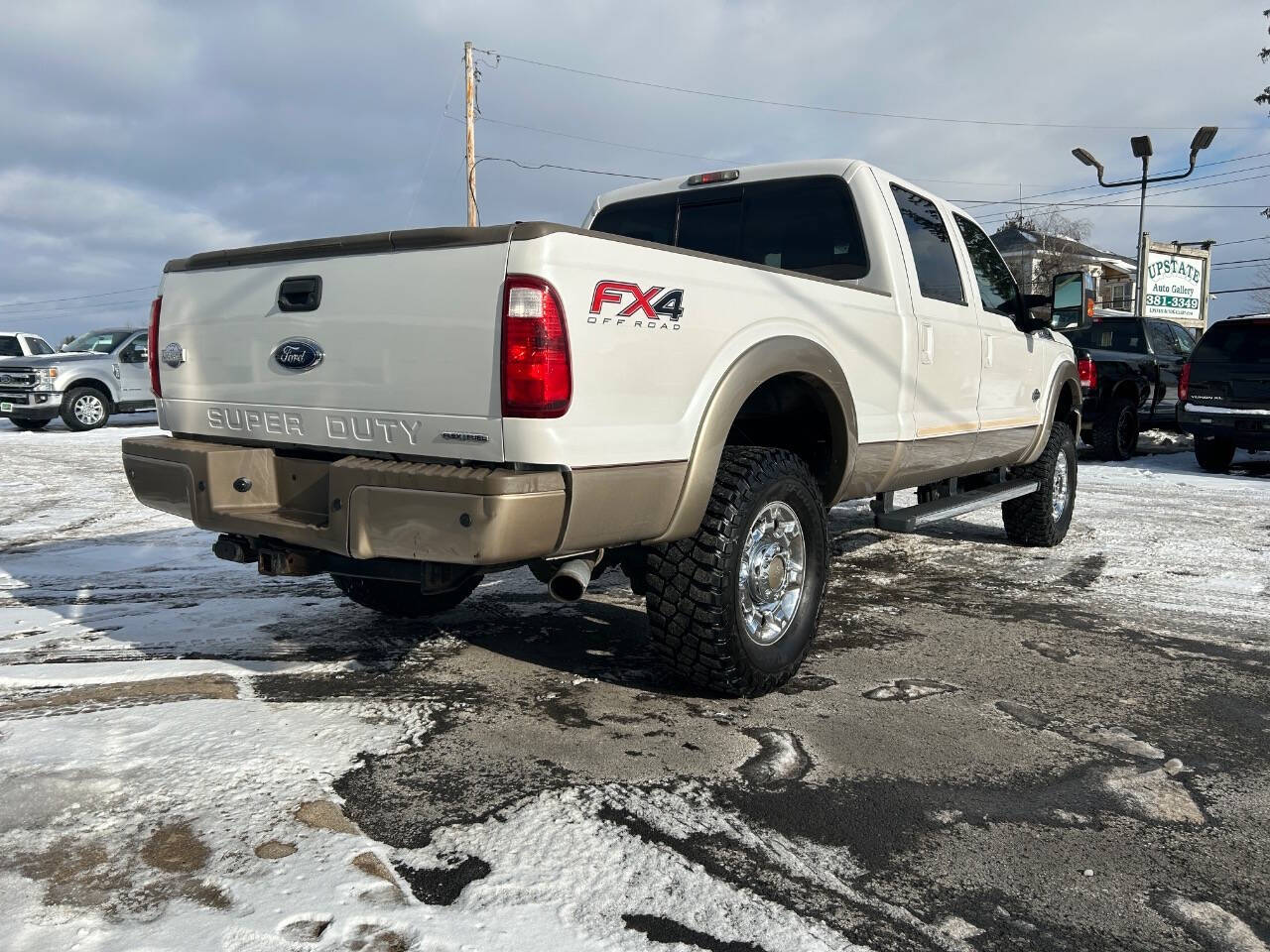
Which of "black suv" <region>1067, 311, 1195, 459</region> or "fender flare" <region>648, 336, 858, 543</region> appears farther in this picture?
"black suv" <region>1067, 311, 1195, 459</region>

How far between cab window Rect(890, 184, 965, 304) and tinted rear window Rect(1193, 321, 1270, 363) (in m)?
7.44

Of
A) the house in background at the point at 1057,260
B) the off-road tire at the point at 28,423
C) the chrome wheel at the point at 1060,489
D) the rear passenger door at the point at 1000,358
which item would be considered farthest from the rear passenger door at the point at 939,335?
the house in background at the point at 1057,260

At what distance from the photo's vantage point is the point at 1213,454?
38.0 ft

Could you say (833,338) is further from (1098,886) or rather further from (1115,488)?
(1115,488)

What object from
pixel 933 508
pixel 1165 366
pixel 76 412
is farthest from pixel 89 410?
pixel 1165 366

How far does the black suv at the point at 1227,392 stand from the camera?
10852 mm

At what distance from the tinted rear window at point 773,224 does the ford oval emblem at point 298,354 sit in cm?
173

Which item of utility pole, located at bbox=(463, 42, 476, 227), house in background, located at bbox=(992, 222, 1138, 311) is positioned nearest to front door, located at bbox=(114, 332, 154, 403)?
utility pole, located at bbox=(463, 42, 476, 227)

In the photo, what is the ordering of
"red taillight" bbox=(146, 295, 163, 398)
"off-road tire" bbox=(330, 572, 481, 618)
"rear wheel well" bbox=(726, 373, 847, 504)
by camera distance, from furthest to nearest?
"off-road tire" bbox=(330, 572, 481, 618), "rear wheel well" bbox=(726, 373, 847, 504), "red taillight" bbox=(146, 295, 163, 398)

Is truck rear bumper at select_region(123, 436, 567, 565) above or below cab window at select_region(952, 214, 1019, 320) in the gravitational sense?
below

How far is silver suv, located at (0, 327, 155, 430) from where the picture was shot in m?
17.1

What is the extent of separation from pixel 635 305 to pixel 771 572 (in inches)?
50.9

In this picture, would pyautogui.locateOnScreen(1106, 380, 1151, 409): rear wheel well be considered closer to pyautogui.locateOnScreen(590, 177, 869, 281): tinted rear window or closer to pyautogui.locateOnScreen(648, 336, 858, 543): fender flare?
pyautogui.locateOnScreen(590, 177, 869, 281): tinted rear window

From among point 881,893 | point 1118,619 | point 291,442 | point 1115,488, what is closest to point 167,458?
point 291,442
